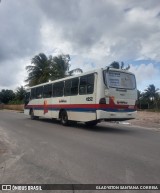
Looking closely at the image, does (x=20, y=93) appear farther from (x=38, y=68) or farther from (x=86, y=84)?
(x=86, y=84)

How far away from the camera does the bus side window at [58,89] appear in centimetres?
1777

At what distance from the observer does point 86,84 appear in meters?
14.8

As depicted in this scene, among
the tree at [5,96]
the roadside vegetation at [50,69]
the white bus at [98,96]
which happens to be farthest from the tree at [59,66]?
the tree at [5,96]

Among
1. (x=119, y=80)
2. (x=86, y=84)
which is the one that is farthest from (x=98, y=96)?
(x=119, y=80)

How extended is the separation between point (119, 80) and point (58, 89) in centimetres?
521

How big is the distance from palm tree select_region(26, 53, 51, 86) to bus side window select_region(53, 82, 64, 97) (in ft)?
77.9

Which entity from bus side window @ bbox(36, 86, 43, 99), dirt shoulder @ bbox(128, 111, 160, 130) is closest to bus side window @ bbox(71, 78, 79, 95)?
dirt shoulder @ bbox(128, 111, 160, 130)

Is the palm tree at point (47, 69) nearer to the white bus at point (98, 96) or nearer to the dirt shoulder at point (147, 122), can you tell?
the dirt shoulder at point (147, 122)

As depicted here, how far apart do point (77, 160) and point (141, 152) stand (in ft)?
6.97

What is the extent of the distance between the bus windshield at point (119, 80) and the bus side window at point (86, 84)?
0.86m

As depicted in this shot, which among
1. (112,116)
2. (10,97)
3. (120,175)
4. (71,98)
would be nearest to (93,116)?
(112,116)

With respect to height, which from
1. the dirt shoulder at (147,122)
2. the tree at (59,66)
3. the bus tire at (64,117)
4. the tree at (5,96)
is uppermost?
the tree at (59,66)

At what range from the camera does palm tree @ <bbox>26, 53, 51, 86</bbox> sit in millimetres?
43000

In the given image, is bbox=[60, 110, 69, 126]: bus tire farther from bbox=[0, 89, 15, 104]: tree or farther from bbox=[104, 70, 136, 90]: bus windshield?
bbox=[0, 89, 15, 104]: tree
